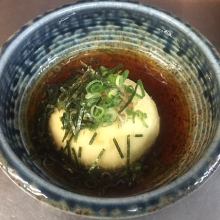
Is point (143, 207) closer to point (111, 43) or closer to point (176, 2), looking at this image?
point (111, 43)

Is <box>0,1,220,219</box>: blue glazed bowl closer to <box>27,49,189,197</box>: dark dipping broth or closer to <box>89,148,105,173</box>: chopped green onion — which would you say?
<box>27,49,189,197</box>: dark dipping broth

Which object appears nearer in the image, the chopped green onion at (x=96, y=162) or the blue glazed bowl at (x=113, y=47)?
the blue glazed bowl at (x=113, y=47)

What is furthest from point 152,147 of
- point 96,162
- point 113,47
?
point 113,47

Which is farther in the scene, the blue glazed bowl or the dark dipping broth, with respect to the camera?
the dark dipping broth

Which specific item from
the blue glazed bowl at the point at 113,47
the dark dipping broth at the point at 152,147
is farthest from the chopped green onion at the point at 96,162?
the blue glazed bowl at the point at 113,47

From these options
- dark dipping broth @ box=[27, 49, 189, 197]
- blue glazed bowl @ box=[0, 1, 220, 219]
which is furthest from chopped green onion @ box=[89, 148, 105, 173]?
blue glazed bowl @ box=[0, 1, 220, 219]

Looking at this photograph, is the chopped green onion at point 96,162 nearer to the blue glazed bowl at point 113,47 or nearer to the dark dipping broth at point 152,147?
the dark dipping broth at point 152,147
